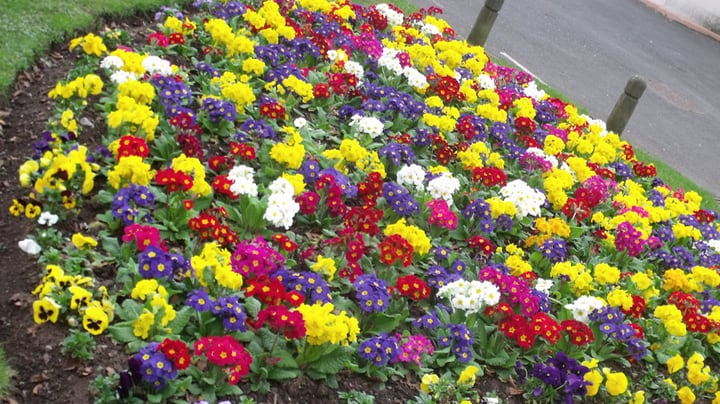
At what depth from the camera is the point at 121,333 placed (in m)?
3.90

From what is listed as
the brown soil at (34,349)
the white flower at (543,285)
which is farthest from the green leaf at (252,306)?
the white flower at (543,285)

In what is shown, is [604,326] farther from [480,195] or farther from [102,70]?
[102,70]

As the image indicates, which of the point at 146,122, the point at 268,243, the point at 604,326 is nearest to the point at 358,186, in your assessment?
the point at 268,243

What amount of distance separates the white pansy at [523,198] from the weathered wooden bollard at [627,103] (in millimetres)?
4073

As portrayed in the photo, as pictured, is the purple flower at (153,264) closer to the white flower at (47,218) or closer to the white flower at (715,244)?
the white flower at (47,218)

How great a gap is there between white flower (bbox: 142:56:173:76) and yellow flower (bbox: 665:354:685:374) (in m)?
4.58

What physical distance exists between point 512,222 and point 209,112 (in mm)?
2700

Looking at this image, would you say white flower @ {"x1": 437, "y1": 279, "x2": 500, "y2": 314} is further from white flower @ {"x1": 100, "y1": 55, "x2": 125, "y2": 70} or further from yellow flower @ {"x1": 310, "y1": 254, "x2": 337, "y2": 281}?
white flower @ {"x1": 100, "y1": 55, "x2": 125, "y2": 70}

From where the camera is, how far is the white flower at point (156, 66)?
6074 mm

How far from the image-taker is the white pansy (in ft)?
21.1

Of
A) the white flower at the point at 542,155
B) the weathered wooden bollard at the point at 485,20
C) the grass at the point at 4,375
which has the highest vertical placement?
the weathered wooden bollard at the point at 485,20

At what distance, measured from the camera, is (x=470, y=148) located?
7176 mm

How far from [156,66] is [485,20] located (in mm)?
6099

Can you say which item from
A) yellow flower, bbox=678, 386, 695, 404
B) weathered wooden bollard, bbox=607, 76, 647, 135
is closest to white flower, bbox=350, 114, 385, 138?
yellow flower, bbox=678, 386, 695, 404
